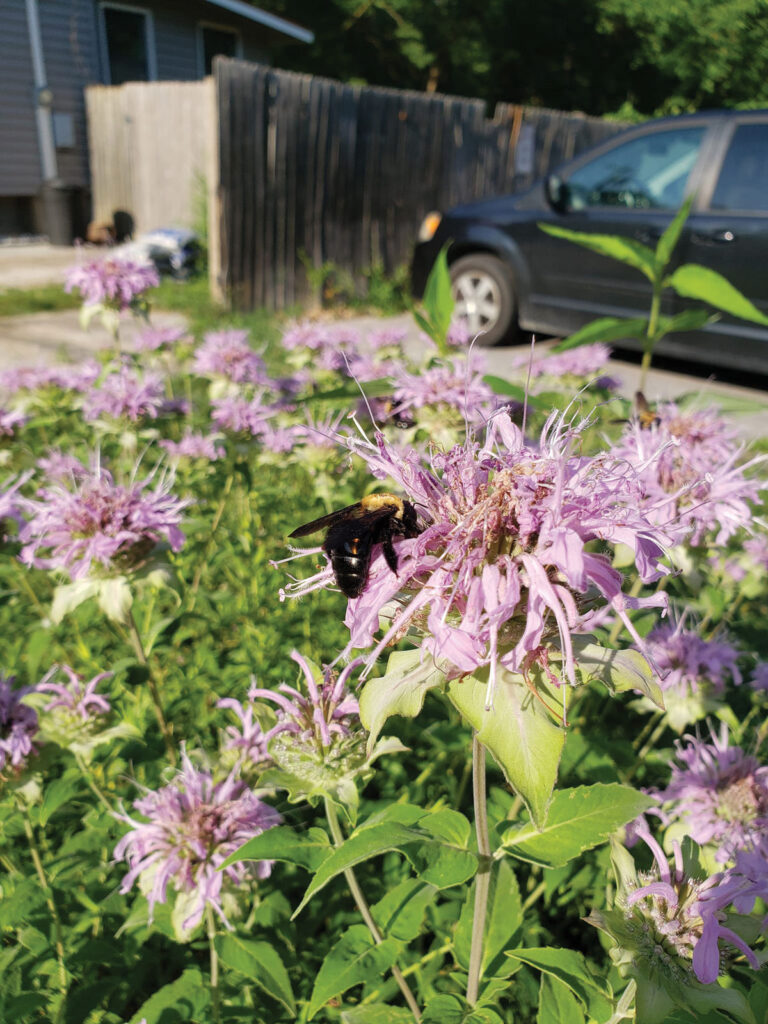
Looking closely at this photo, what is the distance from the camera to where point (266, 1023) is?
5.27 feet

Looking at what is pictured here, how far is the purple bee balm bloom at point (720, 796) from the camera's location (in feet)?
5.30

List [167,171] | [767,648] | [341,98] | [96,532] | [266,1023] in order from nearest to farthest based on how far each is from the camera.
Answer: [266,1023]
[96,532]
[767,648]
[341,98]
[167,171]

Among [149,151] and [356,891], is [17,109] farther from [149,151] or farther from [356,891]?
[356,891]

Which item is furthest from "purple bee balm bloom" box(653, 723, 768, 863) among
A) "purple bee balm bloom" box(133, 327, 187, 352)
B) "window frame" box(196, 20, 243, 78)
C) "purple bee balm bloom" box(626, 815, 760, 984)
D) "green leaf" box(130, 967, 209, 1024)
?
"window frame" box(196, 20, 243, 78)

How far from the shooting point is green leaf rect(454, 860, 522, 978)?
1.29 m

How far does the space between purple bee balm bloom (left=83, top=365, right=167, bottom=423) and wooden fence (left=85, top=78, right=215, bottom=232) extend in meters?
8.88

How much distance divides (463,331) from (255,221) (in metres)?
6.51

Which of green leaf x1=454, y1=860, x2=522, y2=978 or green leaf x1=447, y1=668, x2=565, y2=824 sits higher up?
green leaf x1=447, y1=668, x2=565, y2=824

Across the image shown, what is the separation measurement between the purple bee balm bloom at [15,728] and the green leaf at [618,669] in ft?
4.53

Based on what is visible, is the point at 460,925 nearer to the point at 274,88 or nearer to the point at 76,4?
the point at 274,88

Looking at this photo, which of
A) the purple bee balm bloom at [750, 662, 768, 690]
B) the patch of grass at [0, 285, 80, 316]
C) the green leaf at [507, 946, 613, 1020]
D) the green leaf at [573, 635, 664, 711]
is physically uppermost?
the green leaf at [573, 635, 664, 711]

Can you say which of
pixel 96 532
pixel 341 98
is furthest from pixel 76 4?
pixel 96 532

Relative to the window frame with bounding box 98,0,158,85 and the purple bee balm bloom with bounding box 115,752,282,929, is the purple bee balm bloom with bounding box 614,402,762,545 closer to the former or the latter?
the purple bee balm bloom with bounding box 115,752,282,929

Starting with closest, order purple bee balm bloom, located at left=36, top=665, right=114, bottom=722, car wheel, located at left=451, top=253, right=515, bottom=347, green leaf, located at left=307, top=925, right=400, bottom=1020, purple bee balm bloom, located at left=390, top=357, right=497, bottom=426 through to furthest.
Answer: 1. green leaf, located at left=307, top=925, right=400, bottom=1020
2. purple bee balm bloom, located at left=36, top=665, right=114, bottom=722
3. purple bee balm bloom, located at left=390, top=357, right=497, bottom=426
4. car wheel, located at left=451, top=253, right=515, bottom=347
